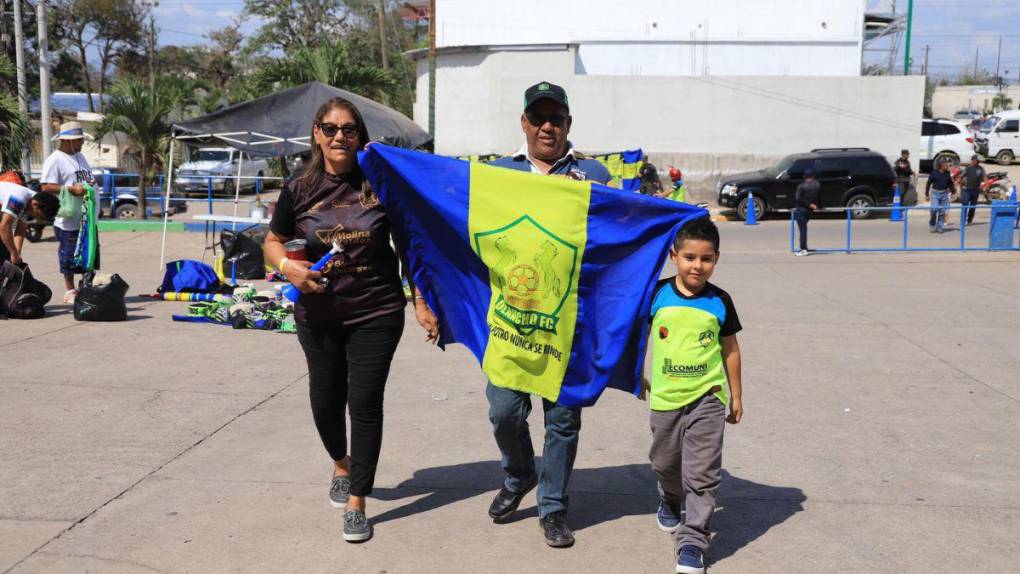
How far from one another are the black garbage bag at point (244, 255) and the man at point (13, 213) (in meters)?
2.74

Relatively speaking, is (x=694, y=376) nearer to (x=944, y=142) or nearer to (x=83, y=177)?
(x=83, y=177)

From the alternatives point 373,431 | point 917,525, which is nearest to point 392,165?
point 373,431

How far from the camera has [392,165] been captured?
437 centimetres

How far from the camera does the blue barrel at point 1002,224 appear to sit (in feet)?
55.4

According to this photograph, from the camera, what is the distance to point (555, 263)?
4.27 metres

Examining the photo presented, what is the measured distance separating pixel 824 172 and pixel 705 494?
22029 mm

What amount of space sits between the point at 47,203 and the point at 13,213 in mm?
421

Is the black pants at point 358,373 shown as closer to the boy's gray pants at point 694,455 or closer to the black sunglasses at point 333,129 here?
the black sunglasses at point 333,129

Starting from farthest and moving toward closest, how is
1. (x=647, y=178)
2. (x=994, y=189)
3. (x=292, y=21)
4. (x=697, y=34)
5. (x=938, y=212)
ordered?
(x=292, y=21) < (x=697, y=34) < (x=994, y=189) < (x=647, y=178) < (x=938, y=212)

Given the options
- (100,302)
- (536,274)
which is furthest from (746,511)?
(100,302)

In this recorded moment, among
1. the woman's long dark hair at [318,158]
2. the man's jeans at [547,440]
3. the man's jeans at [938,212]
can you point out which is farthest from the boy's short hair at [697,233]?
the man's jeans at [938,212]

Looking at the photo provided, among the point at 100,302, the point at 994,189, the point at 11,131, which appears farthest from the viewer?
the point at 994,189

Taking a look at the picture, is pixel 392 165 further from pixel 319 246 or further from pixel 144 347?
pixel 144 347

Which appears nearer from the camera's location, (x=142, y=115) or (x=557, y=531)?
(x=557, y=531)
